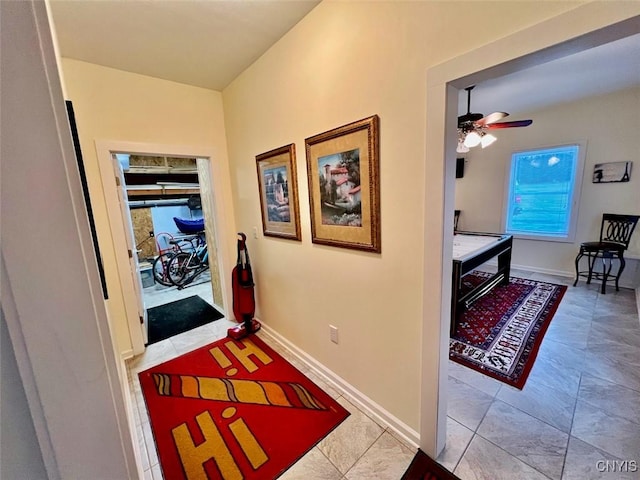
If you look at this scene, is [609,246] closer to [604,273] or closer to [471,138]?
[604,273]

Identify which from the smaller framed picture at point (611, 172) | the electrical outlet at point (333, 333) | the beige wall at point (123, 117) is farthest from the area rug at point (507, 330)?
the beige wall at point (123, 117)

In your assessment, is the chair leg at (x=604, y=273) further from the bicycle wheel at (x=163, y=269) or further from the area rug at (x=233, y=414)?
the bicycle wheel at (x=163, y=269)

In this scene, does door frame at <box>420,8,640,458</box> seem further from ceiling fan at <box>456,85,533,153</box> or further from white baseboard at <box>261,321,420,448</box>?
ceiling fan at <box>456,85,533,153</box>

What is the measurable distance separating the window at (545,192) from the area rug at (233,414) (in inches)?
176

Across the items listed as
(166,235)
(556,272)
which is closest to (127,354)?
(166,235)

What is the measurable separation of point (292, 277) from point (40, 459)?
1.96m

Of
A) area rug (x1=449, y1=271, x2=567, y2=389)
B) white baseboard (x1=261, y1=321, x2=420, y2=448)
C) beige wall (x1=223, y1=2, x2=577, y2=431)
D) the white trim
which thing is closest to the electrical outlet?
beige wall (x1=223, y1=2, x2=577, y2=431)

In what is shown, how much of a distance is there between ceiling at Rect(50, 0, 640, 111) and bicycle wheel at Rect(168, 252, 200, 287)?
3.14 meters

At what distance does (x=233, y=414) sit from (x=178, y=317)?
1.98 m

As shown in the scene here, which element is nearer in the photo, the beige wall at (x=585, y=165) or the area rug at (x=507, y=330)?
the area rug at (x=507, y=330)

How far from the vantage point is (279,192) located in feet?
7.29

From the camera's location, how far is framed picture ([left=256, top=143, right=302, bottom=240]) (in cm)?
205

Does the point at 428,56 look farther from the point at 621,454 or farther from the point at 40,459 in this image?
the point at 621,454

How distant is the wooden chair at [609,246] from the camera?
3.40 meters
